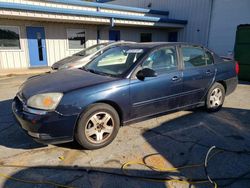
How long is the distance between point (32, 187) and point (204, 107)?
3.90m

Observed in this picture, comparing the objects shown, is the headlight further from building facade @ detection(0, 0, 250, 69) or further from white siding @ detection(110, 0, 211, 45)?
white siding @ detection(110, 0, 211, 45)

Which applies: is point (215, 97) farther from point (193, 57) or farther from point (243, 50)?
point (243, 50)

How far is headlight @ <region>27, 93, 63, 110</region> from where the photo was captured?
118 inches

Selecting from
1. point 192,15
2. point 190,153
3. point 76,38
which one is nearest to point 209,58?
point 190,153

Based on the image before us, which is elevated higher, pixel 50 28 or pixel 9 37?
pixel 50 28

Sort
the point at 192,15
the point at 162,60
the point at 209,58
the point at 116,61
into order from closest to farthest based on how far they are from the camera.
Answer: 1. the point at 162,60
2. the point at 116,61
3. the point at 209,58
4. the point at 192,15

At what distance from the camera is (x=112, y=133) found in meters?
3.48

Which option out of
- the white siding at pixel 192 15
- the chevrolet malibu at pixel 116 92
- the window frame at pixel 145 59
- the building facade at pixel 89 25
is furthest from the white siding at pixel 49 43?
the window frame at pixel 145 59

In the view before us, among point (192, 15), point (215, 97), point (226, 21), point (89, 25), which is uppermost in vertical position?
point (192, 15)

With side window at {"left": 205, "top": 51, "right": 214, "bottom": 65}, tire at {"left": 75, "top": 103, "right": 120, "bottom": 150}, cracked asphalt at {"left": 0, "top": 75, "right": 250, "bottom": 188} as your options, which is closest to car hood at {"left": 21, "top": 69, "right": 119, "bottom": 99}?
tire at {"left": 75, "top": 103, "right": 120, "bottom": 150}

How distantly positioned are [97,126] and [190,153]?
145 cm

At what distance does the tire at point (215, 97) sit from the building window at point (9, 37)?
10.3 meters

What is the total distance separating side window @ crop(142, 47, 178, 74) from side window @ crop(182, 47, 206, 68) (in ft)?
0.94

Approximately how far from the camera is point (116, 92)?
3398 millimetres
